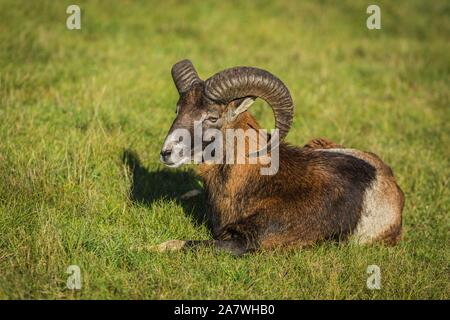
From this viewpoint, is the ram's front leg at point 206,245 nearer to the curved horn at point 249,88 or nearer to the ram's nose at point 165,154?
the ram's nose at point 165,154

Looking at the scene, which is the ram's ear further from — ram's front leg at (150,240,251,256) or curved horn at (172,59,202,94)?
ram's front leg at (150,240,251,256)

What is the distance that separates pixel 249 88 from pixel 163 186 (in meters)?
2.40

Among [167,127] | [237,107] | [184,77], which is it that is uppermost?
[184,77]

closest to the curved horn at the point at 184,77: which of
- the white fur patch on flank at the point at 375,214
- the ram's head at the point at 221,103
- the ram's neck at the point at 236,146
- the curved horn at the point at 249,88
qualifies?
the ram's head at the point at 221,103

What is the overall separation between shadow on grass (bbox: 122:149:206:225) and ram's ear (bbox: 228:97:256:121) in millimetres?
1390

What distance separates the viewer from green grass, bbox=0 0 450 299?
6.73m

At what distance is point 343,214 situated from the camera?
787 centimetres

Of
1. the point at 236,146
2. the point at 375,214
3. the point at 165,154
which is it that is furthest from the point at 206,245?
the point at 375,214

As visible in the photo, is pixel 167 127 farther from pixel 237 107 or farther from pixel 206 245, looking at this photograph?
pixel 206 245

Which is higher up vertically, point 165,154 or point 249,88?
point 249,88

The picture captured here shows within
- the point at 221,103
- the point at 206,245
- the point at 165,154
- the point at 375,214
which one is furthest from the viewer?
the point at 375,214

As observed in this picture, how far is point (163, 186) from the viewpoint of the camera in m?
9.13

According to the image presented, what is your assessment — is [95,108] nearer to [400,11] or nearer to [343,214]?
[343,214]

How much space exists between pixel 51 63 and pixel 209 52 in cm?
419
